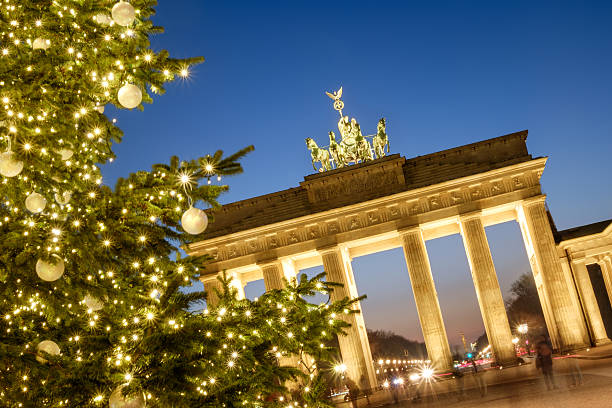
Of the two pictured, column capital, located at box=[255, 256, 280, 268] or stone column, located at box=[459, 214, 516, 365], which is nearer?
stone column, located at box=[459, 214, 516, 365]

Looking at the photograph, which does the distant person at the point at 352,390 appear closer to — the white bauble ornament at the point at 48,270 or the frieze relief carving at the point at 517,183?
the frieze relief carving at the point at 517,183

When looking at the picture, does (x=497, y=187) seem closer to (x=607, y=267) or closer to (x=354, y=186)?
(x=354, y=186)

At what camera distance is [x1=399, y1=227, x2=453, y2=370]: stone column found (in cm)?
3425

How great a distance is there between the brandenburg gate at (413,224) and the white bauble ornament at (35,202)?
29.7 metres

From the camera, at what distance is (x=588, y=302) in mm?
35375

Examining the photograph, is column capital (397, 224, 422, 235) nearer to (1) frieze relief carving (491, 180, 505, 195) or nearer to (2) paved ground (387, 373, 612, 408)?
(1) frieze relief carving (491, 180, 505, 195)

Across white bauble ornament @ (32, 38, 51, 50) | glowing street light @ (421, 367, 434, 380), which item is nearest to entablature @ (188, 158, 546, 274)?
glowing street light @ (421, 367, 434, 380)

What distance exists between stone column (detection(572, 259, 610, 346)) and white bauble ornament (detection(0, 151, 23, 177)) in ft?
121

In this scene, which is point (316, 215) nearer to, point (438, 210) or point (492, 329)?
point (438, 210)

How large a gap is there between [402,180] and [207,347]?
32.7 metres

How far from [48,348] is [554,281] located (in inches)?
1365

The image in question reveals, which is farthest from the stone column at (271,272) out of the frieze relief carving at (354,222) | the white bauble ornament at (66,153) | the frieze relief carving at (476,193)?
the white bauble ornament at (66,153)

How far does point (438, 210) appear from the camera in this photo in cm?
3606

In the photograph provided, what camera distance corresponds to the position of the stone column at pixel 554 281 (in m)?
33.1
